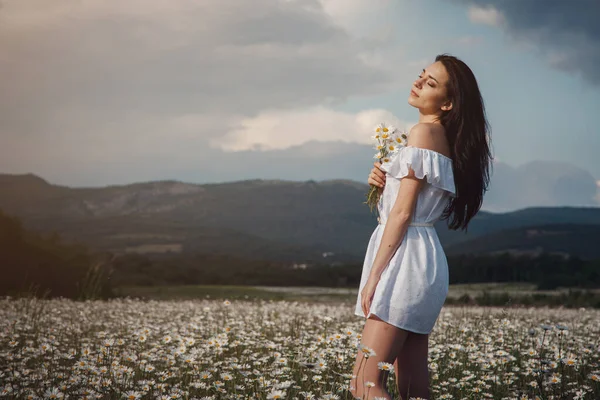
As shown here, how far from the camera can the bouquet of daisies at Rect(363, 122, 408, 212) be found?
170 inches

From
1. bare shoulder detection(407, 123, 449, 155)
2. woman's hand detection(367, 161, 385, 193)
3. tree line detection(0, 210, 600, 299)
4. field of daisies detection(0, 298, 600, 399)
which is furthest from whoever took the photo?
tree line detection(0, 210, 600, 299)

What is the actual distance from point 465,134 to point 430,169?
50cm

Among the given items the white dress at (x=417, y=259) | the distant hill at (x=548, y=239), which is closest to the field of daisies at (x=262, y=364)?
the white dress at (x=417, y=259)

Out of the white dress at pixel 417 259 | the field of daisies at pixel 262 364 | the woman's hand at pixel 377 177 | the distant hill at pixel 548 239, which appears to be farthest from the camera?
the distant hill at pixel 548 239

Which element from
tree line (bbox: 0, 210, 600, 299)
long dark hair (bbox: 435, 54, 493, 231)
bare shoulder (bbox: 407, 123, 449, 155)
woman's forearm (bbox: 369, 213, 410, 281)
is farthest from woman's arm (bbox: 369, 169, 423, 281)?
tree line (bbox: 0, 210, 600, 299)

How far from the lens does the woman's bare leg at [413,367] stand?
4.05m

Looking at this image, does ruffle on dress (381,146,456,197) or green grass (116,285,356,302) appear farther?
green grass (116,285,356,302)

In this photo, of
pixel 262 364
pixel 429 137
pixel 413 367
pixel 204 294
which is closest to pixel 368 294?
pixel 413 367

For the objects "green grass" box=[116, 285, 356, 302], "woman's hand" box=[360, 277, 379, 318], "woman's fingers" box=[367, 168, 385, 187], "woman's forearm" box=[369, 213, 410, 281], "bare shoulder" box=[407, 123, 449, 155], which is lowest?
"green grass" box=[116, 285, 356, 302]

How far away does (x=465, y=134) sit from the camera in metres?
4.02

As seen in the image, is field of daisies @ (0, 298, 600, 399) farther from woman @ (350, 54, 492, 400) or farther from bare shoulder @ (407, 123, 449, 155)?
bare shoulder @ (407, 123, 449, 155)

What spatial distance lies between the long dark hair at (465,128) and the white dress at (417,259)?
0.20m

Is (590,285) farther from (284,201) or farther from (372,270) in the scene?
(284,201)

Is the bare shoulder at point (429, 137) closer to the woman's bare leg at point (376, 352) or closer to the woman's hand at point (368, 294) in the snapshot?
the woman's hand at point (368, 294)
